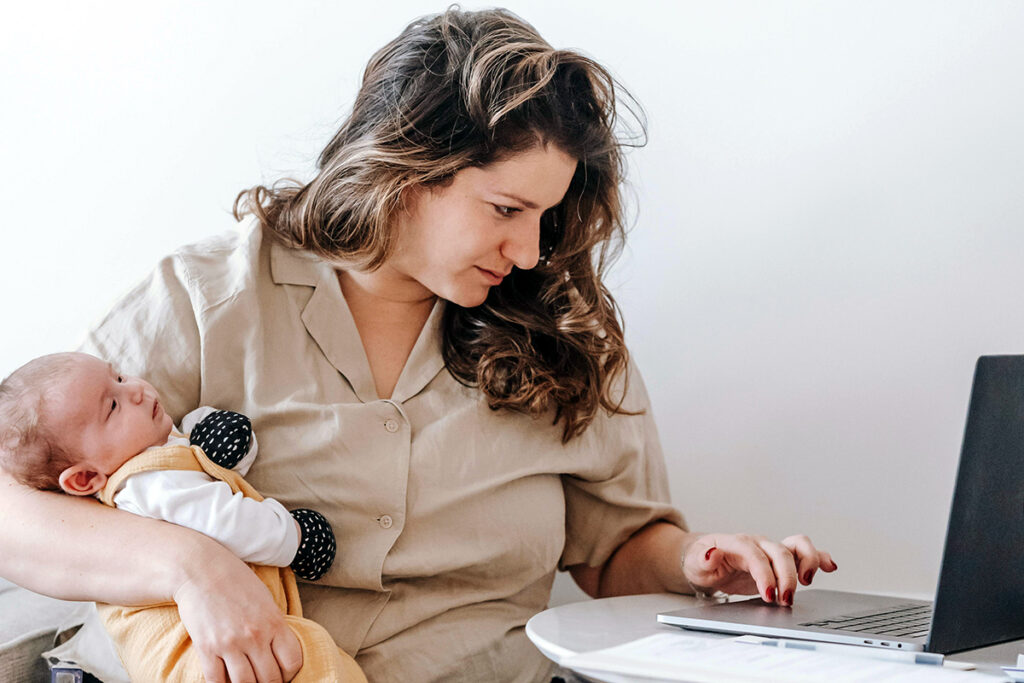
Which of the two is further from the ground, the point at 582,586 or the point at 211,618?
the point at 211,618

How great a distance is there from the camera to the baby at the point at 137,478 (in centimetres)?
110

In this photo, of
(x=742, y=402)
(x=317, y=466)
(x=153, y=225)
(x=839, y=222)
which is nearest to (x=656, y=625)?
(x=317, y=466)

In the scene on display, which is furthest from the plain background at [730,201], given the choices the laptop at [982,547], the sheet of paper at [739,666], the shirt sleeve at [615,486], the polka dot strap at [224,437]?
the sheet of paper at [739,666]

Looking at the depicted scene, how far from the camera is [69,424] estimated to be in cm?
110

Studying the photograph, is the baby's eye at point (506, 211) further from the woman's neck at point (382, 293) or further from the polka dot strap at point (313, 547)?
the polka dot strap at point (313, 547)

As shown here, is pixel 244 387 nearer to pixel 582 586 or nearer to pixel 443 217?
pixel 443 217

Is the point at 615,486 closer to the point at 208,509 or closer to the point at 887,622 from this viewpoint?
the point at 887,622

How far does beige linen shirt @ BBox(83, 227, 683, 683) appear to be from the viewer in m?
1.30

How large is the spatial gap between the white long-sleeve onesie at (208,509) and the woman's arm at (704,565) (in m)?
0.55

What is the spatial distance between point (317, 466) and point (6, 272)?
0.82 meters

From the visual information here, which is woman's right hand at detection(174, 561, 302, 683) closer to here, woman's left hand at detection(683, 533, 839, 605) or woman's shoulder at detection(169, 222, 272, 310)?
woman's shoulder at detection(169, 222, 272, 310)

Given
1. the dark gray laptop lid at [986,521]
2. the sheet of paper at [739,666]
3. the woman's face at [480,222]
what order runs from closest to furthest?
the sheet of paper at [739,666], the dark gray laptop lid at [986,521], the woman's face at [480,222]

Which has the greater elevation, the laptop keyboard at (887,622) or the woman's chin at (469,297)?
the woman's chin at (469,297)

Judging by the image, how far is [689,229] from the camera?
1.76 meters
